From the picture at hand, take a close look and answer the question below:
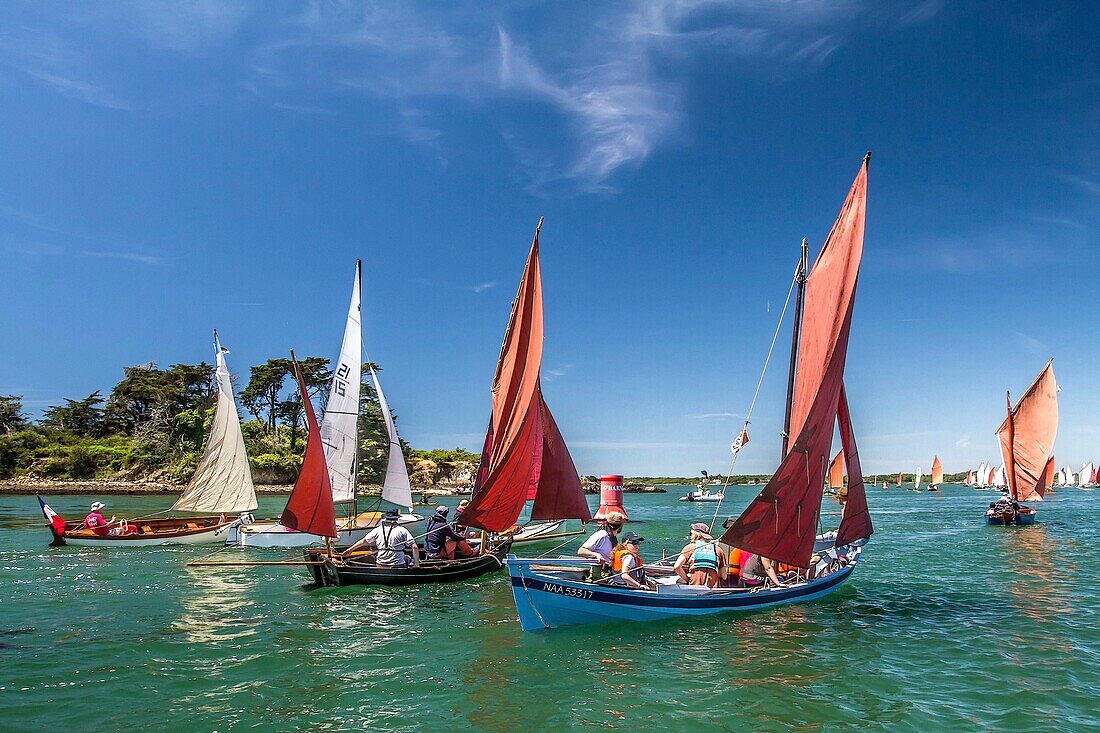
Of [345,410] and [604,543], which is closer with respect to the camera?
[604,543]

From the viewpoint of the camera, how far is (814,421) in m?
15.8

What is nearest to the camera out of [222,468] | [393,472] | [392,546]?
[392,546]

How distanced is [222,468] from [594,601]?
25.5 meters

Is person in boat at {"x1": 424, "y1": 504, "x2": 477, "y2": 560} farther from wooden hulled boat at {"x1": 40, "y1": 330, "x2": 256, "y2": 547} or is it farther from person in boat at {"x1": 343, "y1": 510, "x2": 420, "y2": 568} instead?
wooden hulled boat at {"x1": 40, "y1": 330, "x2": 256, "y2": 547}

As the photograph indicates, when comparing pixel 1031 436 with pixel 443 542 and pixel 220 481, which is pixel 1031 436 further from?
pixel 220 481

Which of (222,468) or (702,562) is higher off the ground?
(222,468)

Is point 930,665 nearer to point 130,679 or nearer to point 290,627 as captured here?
point 290,627

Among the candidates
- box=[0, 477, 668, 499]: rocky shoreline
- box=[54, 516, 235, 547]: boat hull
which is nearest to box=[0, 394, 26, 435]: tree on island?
box=[0, 477, 668, 499]: rocky shoreline

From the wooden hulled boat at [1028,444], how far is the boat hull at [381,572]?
145 feet

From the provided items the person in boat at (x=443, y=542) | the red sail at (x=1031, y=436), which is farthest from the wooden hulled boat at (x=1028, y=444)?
the person in boat at (x=443, y=542)

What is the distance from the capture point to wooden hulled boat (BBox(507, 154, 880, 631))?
14.3 metres

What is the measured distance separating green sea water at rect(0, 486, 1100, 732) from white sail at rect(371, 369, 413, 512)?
25.8ft

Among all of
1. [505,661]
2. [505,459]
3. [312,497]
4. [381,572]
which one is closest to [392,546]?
[381,572]

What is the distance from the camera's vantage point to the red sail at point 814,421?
15.0 metres
